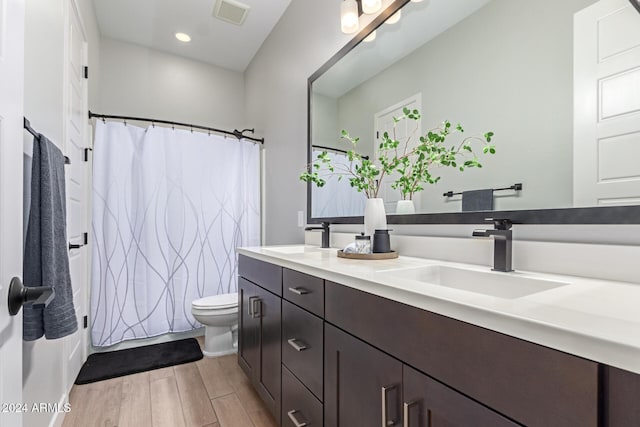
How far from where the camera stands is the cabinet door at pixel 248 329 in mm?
1629

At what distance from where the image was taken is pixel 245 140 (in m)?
2.89

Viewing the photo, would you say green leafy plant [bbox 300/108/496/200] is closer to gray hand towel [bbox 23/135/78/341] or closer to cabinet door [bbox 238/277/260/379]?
cabinet door [bbox 238/277/260/379]

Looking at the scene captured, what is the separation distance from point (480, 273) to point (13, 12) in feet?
4.49

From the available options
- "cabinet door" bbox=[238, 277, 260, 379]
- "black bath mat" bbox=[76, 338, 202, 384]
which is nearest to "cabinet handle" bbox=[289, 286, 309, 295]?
"cabinet door" bbox=[238, 277, 260, 379]

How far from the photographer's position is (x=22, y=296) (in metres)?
0.66

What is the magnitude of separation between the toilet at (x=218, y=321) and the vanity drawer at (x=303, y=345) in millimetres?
1053

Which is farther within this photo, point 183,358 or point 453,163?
point 183,358

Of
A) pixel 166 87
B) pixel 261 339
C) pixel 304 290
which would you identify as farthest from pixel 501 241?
pixel 166 87

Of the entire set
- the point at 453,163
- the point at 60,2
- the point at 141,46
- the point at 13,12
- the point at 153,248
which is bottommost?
the point at 153,248

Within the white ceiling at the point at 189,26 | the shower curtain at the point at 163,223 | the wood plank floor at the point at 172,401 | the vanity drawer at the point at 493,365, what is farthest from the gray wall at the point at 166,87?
the vanity drawer at the point at 493,365

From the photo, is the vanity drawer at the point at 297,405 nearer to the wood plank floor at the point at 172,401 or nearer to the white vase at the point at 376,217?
the wood plank floor at the point at 172,401

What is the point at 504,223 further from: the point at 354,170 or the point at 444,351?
the point at 354,170

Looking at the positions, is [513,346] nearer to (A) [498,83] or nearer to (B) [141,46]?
(A) [498,83]

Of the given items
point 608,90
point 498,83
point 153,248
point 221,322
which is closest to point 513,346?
point 608,90
